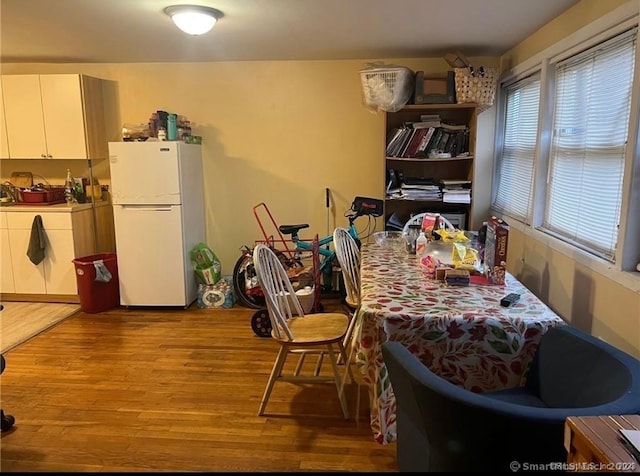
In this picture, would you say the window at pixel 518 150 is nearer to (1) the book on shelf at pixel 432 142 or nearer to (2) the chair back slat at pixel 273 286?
(1) the book on shelf at pixel 432 142

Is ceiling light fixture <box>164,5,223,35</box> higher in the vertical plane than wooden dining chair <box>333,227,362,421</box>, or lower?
higher

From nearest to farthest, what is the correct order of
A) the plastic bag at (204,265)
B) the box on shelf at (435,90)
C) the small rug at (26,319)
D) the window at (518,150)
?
the window at (518,150) < the small rug at (26,319) < the box on shelf at (435,90) < the plastic bag at (204,265)

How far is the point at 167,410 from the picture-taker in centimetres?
253

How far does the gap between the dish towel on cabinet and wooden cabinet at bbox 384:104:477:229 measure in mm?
3095

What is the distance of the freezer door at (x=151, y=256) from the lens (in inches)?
156

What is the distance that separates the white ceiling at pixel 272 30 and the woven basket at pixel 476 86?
23 centimetres

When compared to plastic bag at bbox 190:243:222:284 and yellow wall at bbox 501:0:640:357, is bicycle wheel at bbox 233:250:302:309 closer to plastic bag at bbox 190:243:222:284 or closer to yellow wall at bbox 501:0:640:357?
plastic bag at bbox 190:243:222:284

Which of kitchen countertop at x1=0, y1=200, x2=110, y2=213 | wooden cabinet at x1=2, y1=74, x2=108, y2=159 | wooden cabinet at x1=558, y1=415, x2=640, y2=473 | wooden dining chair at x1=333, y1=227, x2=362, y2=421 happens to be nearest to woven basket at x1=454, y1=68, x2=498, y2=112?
wooden dining chair at x1=333, y1=227, x2=362, y2=421

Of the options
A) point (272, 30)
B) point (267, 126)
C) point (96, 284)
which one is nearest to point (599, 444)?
point (272, 30)

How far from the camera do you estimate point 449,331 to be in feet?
6.12

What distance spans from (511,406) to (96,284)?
3.73 metres

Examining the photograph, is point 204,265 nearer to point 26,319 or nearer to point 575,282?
point 26,319

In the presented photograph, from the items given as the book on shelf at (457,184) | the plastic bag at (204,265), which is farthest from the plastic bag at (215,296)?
the book on shelf at (457,184)

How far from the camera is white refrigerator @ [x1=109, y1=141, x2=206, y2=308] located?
3.88 m
